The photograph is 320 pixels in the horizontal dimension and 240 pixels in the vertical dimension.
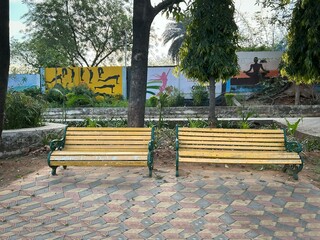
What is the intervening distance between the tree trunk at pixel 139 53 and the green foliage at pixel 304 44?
135 inches

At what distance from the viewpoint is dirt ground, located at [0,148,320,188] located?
5758 millimetres

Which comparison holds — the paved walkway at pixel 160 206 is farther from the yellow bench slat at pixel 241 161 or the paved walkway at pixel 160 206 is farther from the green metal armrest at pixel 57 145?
the green metal armrest at pixel 57 145

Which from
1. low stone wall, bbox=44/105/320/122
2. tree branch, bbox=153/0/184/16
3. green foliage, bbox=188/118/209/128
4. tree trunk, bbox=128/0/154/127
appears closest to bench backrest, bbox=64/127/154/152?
tree trunk, bbox=128/0/154/127

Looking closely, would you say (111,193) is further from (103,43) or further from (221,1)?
(103,43)

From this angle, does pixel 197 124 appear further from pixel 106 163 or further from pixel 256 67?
pixel 256 67

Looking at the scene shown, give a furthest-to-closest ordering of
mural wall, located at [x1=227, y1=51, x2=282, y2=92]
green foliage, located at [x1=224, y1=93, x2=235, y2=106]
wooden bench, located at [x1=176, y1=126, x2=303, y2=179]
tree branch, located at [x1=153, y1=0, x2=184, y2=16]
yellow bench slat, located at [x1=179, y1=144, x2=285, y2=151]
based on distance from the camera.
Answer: mural wall, located at [x1=227, y1=51, x2=282, y2=92] < green foliage, located at [x1=224, y1=93, x2=235, y2=106] < tree branch, located at [x1=153, y1=0, x2=184, y2=16] < yellow bench slat, located at [x1=179, y1=144, x2=285, y2=151] < wooden bench, located at [x1=176, y1=126, x2=303, y2=179]

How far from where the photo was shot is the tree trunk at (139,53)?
7500 mm

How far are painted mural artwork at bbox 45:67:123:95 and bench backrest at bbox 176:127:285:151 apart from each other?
16144mm

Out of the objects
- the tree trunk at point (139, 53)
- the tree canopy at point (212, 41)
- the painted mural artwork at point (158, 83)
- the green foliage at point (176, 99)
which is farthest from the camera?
the painted mural artwork at point (158, 83)

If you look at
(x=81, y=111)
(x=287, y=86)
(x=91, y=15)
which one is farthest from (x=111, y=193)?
(x=91, y=15)

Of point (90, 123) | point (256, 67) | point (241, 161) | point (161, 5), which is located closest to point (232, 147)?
point (241, 161)

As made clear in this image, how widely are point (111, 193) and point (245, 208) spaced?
1633 mm

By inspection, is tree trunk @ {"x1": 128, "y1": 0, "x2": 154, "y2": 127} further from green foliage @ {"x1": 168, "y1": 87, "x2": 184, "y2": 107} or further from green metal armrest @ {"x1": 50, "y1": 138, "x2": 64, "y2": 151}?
green foliage @ {"x1": 168, "y1": 87, "x2": 184, "y2": 107}

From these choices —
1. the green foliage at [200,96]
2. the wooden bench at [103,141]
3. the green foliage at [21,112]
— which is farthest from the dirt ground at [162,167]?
the green foliage at [200,96]
